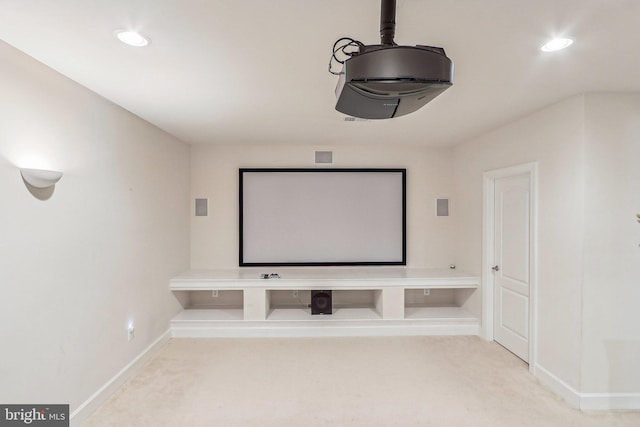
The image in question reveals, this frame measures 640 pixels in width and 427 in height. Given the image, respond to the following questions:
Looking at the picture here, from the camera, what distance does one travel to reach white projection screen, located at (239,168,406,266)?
478 centimetres

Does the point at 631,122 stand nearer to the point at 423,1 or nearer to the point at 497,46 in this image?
the point at 497,46

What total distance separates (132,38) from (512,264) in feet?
12.8

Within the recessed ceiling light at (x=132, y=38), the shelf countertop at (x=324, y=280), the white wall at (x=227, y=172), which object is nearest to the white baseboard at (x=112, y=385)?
the shelf countertop at (x=324, y=280)

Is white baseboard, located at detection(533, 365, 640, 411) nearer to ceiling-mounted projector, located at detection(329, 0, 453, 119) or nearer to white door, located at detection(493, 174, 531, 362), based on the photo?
white door, located at detection(493, 174, 531, 362)

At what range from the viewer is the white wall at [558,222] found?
2.70 meters

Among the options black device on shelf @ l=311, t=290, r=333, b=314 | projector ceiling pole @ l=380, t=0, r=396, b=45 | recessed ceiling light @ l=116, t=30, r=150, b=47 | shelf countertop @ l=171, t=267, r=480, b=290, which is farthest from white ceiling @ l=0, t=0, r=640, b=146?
black device on shelf @ l=311, t=290, r=333, b=314

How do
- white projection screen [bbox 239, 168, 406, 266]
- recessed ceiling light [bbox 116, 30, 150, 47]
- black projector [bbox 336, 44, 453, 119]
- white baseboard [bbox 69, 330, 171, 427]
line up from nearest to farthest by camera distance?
1. black projector [bbox 336, 44, 453, 119]
2. recessed ceiling light [bbox 116, 30, 150, 47]
3. white baseboard [bbox 69, 330, 171, 427]
4. white projection screen [bbox 239, 168, 406, 266]

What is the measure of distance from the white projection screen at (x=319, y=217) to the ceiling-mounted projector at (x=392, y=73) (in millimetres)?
3363

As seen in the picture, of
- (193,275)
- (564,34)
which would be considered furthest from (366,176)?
(564,34)

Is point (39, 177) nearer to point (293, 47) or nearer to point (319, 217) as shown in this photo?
point (293, 47)

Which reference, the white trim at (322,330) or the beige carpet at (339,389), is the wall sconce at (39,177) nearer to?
the beige carpet at (339,389)

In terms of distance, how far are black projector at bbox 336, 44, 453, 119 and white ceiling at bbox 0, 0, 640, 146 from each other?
439 mm

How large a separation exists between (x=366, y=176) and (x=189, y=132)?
95.5 inches

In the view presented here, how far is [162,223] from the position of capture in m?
3.93
